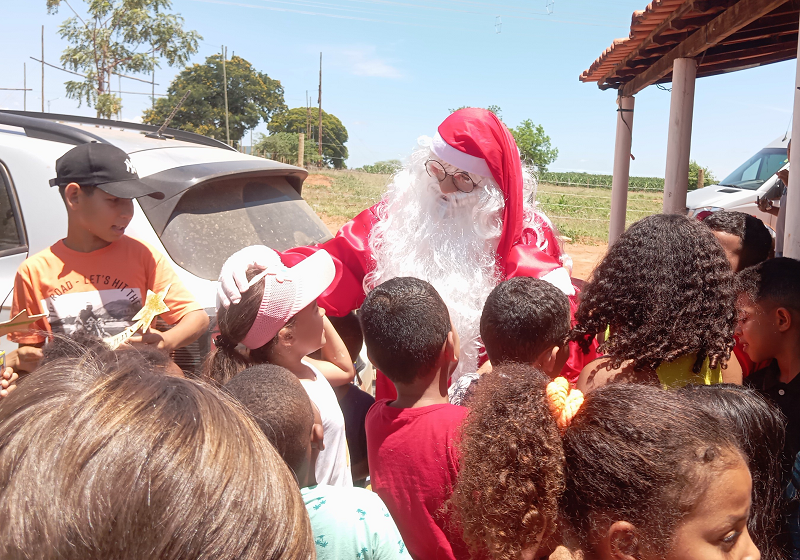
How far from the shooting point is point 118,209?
239cm

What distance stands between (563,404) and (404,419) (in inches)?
21.2

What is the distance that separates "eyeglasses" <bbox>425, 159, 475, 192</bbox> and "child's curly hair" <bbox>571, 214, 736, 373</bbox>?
3.34ft

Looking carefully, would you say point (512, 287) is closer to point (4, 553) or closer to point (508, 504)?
point (508, 504)

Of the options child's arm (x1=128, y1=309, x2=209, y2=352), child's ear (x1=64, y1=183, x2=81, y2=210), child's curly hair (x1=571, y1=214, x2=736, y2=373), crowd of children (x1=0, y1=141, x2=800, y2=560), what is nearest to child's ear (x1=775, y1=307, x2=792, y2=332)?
crowd of children (x1=0, y1=141, x2=800, y2=560)

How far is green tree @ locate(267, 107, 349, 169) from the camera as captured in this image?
52.5 m

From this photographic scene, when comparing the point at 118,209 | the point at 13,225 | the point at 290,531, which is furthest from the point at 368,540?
the point at 13,225

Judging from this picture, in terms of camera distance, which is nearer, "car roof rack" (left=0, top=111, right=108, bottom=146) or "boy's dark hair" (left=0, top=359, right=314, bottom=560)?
"boy's dark hair" (left=0, top=359, right=314, bottom=560)

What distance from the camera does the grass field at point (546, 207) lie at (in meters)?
17.0

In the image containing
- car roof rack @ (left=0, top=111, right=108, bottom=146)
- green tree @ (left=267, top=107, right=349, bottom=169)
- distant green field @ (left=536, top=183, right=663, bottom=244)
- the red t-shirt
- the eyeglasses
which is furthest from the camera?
green tree @ (left=267, top=107, right=349, bottom=169)

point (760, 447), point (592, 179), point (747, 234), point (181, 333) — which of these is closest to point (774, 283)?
point (760, 447)

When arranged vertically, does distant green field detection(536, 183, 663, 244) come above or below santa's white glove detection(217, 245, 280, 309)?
above

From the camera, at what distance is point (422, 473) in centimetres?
170

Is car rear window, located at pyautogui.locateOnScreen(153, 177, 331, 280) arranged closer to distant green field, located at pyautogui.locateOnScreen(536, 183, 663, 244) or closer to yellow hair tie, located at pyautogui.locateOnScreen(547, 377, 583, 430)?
yellow hair tie, located at pyautogui.locateOnScreen(547, 377, 583, 430)

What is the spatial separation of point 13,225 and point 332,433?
2.14 m
